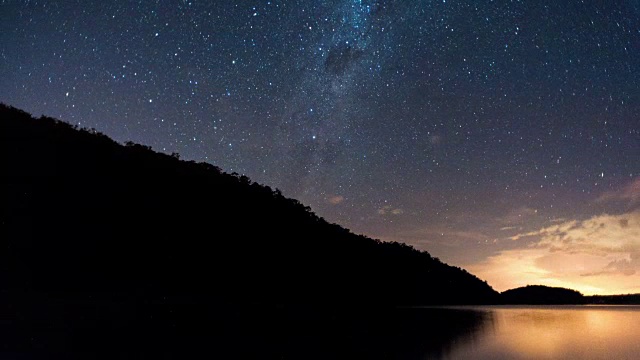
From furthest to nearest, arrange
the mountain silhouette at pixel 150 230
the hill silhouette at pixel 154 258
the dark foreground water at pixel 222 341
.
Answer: the mountain silhouette at pixel 150 230, the hill silhouette at pixel 154 258, the dark foreground water at pixel 222 341

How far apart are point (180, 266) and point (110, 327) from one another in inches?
1043

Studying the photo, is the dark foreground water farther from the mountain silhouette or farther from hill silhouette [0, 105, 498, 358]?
the mountain silhouette

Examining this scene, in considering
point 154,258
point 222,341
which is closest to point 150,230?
point 154,258

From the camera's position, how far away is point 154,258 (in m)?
42.1

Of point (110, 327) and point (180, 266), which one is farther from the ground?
point (180, 266)

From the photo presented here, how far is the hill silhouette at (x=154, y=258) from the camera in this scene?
19.0 m

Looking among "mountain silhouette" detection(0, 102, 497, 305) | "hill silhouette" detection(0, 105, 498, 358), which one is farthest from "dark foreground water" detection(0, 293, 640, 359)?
"mountain silhouette" detection(0, 102, 497, 305)

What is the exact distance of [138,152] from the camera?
53.6 m

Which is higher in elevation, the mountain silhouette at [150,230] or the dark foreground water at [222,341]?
the mountain silhouette at [150,230]

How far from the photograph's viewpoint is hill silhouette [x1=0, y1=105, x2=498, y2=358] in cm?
1903

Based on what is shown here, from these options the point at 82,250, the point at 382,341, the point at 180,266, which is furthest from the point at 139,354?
the point at 180,266

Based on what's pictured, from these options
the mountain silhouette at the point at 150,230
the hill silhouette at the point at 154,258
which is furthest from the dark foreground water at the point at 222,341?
the mountain silhouette at the point at 150,230

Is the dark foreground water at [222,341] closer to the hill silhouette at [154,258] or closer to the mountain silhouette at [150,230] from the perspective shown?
the hill silhouette at [154,258]

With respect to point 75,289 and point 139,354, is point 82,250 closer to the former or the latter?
point 75,289
